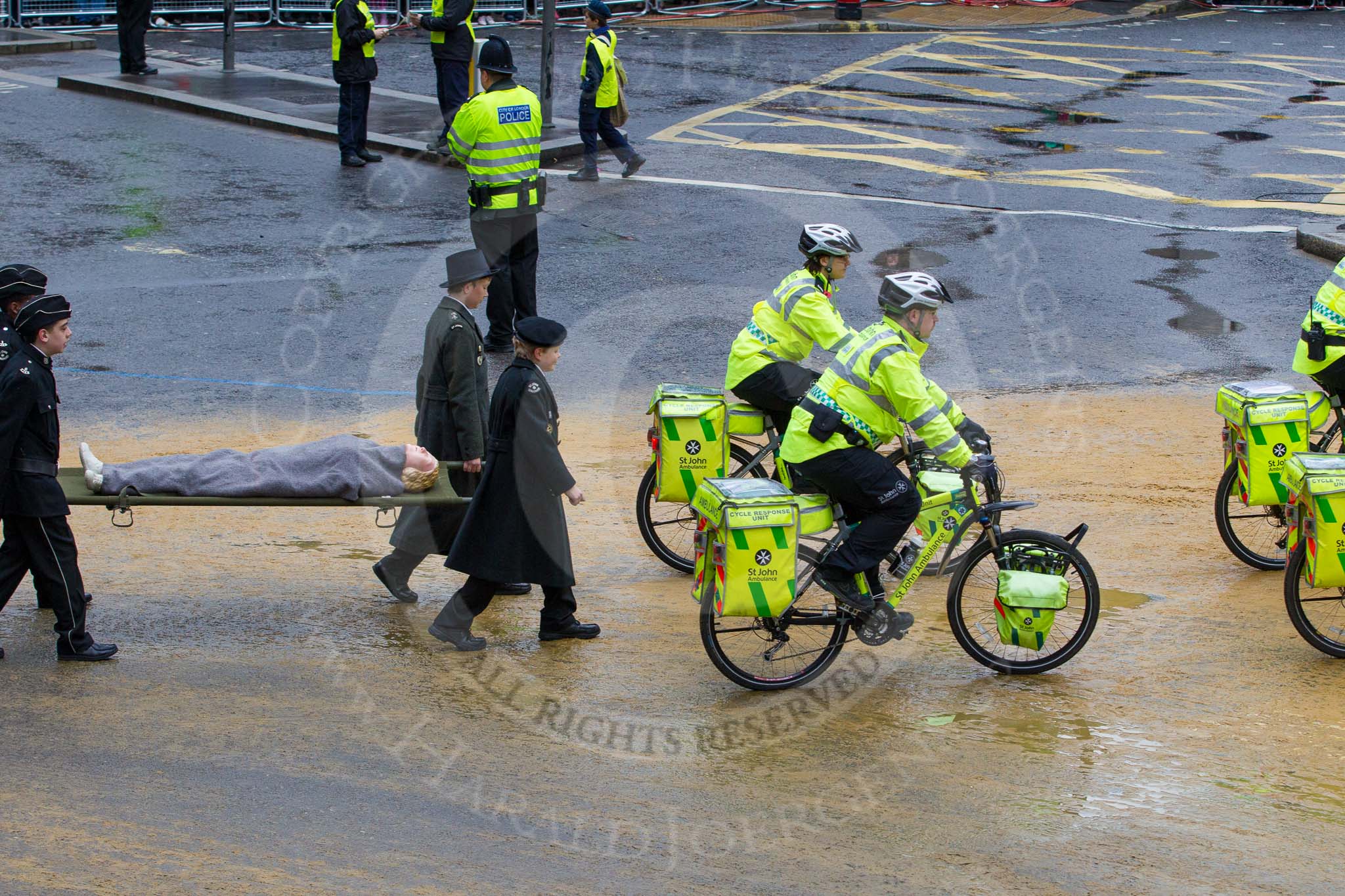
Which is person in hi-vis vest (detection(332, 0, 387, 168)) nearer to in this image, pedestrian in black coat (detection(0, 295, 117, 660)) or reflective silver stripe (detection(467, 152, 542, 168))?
reflective silver stripe (detection(467, 152, 542, 168))

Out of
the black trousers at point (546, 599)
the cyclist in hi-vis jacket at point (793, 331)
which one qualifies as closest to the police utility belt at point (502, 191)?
the cyclist in hi-vis jacket at point (793, 331)

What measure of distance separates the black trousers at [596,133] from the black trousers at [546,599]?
10966 mm

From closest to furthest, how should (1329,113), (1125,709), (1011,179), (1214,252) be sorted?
(1125,709) < (1214,252) < (1011,179) < (1329,113)

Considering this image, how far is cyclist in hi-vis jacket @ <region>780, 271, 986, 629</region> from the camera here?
21.6 feet

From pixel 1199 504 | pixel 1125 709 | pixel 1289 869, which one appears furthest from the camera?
pixel 1199 504

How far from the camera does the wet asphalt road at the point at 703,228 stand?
39.7 feet

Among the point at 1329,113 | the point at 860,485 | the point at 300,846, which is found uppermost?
the point at 1329,113

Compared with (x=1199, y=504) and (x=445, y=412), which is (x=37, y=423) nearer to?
(x=445, y=412)

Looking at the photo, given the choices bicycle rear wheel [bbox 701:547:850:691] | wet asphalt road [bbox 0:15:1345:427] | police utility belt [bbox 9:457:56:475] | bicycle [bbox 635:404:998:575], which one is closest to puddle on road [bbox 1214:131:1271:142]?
wet asphalt road [bbox 0:15:1345:427]

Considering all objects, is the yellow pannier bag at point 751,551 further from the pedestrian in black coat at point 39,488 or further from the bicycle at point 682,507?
the pedestrian in black coat at point 39,488

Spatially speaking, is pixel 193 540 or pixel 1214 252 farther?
pixel 1214 252

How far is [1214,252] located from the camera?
15.1 meters

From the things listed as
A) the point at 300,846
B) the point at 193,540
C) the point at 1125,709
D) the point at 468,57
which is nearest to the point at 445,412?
the point at 193,540

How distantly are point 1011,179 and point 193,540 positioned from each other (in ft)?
40.9
